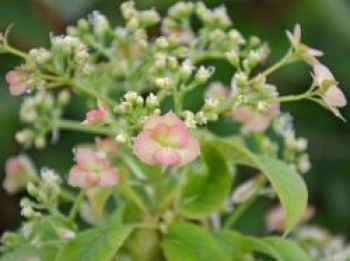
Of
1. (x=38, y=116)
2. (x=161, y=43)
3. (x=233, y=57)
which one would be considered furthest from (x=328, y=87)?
(x=38, y=116)

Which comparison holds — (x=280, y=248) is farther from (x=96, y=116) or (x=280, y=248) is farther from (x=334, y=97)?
(x=96, y=116)

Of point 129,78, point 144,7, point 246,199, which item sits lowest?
point 246,199

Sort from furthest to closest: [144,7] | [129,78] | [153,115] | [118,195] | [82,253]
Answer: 1. [144,7]
2. [118,195]
3. [129,78]
4. [82,253]
5. [153,115]

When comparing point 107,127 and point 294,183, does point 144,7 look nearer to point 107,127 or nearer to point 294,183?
point 107,127

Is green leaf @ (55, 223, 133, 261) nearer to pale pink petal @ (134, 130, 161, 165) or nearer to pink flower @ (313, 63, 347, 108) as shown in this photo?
pale pink petal @ (134, 130, 161, 165)

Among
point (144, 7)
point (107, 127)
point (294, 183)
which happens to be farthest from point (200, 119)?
point (144, 7)

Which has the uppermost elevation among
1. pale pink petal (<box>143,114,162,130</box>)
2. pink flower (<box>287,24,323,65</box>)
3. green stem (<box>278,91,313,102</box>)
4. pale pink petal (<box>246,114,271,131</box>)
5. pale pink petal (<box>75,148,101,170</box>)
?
pink flower (<box>287,24,323,65</box>)

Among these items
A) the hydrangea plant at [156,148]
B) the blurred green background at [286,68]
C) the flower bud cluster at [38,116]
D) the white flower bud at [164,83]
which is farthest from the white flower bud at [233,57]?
the blurred green background at [286,68]

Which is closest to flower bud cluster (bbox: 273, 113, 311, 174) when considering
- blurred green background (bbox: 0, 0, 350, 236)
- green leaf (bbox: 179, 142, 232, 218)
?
green leaf (bbox: 179, 142, 232, 218)

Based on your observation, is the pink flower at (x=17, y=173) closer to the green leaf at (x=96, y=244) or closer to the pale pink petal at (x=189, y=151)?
the green leaf at (x=96, y=244)
